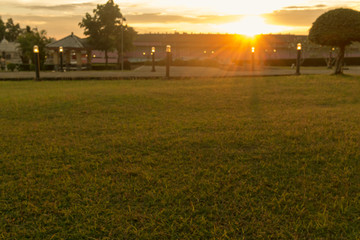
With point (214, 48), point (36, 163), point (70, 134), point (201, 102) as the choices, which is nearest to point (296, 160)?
point (36, 163)

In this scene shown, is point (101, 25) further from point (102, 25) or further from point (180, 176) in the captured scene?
point (180, 176)

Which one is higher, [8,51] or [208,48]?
[208,48]

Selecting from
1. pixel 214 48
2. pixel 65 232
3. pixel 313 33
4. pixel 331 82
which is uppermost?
pixel 214 48

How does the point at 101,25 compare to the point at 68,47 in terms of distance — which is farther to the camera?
the point at 101,25

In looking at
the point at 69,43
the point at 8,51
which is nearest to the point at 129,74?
the point at 69,43

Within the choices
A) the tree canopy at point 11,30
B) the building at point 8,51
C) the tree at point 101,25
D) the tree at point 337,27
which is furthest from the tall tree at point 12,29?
the tree at point 337,27

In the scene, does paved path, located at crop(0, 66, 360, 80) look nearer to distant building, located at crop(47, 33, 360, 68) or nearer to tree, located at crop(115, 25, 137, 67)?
tree, located at crop(115, 25, 137, 67)

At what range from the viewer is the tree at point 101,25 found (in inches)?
1355

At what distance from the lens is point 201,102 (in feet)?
26.9

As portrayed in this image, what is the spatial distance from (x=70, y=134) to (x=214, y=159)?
2621 mm

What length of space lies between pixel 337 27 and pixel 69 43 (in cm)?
2754

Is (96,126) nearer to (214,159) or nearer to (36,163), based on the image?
(36,163)

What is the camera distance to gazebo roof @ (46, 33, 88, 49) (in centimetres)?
3159

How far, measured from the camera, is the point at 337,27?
44.0ft
